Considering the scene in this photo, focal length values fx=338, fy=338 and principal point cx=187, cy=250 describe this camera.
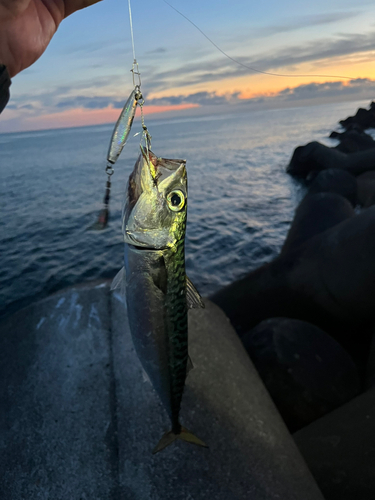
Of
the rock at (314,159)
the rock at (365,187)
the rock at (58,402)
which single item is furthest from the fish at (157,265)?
the rock at (314,159)

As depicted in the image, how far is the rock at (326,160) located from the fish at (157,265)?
21.9 m

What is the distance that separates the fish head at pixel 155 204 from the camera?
1.75m

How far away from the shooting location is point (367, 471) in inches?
135

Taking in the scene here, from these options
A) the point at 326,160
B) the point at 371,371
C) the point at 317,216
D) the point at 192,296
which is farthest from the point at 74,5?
the point at 326,160

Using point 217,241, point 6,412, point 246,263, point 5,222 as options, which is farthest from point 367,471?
point 5,222

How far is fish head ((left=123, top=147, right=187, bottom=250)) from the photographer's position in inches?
68.7

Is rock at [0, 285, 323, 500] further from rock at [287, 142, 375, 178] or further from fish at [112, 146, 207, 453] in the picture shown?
rock at [287, 142, 375, 178]

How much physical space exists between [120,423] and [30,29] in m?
3.71

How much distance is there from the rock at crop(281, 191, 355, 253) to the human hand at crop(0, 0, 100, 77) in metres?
7.53

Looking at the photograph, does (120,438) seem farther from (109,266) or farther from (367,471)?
(109,266)

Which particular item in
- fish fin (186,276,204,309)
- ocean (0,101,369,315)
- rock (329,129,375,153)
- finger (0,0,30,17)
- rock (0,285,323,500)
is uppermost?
finger (0,0,30,17)

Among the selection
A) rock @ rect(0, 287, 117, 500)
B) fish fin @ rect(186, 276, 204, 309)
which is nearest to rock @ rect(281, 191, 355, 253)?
rock @ rect(0, 287, 117, 500)

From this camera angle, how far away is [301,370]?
477cm

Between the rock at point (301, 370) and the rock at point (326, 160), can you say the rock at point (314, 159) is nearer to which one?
the rock at point (326, 160)
